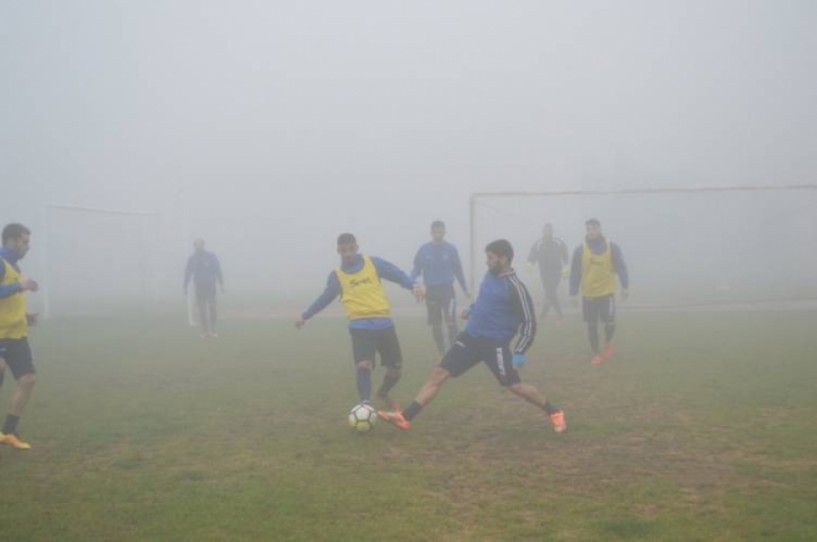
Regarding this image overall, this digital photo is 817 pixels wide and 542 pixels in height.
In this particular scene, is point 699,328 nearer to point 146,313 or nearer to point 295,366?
point 295,366

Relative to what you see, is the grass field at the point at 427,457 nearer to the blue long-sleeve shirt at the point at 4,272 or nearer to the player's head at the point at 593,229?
the blue long-sleeve shirt at the point at 4,272

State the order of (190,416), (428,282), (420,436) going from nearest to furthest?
(420,436) < (190,416) < (428,282)

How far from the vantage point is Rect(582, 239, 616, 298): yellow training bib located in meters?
12.3

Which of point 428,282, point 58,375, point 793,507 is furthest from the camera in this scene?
point 428,282

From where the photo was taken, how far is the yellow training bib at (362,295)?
27.3 feet

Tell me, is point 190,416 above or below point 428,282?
below

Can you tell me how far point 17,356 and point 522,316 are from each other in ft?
15.6

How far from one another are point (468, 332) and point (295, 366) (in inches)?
218

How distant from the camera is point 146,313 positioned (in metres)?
25.4

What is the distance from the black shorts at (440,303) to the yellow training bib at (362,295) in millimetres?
4398

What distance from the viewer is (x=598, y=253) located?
12289 millimetres

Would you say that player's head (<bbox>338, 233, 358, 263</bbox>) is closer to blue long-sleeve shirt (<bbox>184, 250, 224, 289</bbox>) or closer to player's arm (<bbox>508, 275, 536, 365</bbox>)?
player's arm (<bbox>508, 275, 536, 365</bbox>)

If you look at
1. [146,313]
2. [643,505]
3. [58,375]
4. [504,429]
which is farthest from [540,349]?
[146,313]

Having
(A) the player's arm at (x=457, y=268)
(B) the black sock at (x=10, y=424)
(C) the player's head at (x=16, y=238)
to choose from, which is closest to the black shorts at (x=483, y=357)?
(B) the black sock at (x=10, y=424)
